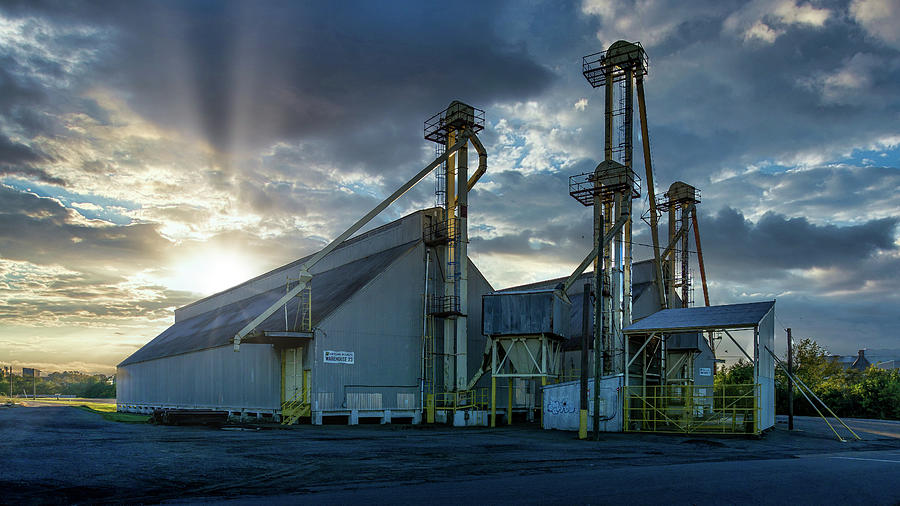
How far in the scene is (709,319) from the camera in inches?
1222

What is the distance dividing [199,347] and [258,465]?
118 ft

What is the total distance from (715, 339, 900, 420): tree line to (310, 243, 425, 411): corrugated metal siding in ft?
92.1

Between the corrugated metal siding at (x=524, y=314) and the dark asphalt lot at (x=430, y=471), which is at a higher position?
the corrugated metal siding at (x=524, y=314)

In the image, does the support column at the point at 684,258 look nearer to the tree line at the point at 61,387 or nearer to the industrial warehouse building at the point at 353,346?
the industrial warehouse building at the point at 353,346

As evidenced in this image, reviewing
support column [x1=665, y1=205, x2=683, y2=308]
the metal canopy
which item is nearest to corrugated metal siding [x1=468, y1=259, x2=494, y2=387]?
the metal canopy

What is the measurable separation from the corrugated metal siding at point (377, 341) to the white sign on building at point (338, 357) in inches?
7.4

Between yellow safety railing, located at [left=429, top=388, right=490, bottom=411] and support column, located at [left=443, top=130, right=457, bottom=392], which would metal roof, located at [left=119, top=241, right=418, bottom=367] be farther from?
yellow safety railing, located at [left=429, top=388, right=490, bottom=411]

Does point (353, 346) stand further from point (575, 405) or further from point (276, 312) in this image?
point (575, 405)

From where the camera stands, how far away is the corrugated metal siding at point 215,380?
38969 millimetres

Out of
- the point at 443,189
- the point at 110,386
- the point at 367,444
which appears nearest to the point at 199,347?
the point at 443,189

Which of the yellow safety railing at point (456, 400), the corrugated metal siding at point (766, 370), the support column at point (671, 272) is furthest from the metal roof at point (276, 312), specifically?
the support column at point (671, 272)

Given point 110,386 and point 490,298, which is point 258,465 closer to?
point 490,298

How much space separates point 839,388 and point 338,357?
44.2 m

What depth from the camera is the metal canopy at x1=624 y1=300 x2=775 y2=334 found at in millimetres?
29656
